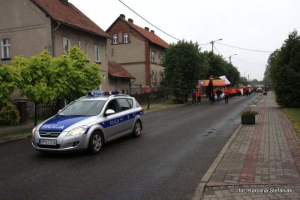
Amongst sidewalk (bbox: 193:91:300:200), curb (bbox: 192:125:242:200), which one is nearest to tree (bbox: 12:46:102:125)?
sidewalk (bbox: 193:91:300:200)

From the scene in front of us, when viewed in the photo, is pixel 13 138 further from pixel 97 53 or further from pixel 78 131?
pixel 97 53

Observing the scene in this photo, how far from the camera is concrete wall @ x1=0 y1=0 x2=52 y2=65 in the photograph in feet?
77.6

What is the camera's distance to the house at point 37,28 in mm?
23531

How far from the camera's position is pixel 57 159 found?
7680mm

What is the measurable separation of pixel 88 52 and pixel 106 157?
859 inches

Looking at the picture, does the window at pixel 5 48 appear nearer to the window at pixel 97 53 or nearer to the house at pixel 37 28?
the house at pixel 37 28

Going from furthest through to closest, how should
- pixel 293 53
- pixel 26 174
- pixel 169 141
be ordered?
pixel 293 53
pixel 169 141
pixel 26 174

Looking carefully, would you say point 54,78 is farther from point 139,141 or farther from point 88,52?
point 88,52

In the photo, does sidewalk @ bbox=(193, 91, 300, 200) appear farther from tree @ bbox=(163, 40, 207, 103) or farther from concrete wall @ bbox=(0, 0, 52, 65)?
tree @ bbox=(163, 40, 207, 103)

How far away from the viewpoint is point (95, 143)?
823 centimetres

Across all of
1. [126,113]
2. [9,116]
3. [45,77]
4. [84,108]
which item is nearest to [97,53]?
[9,116]

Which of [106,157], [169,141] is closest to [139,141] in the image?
[169,141]

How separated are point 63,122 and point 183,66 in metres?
26.9

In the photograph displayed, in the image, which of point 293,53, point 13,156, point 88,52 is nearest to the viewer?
point 13,156
